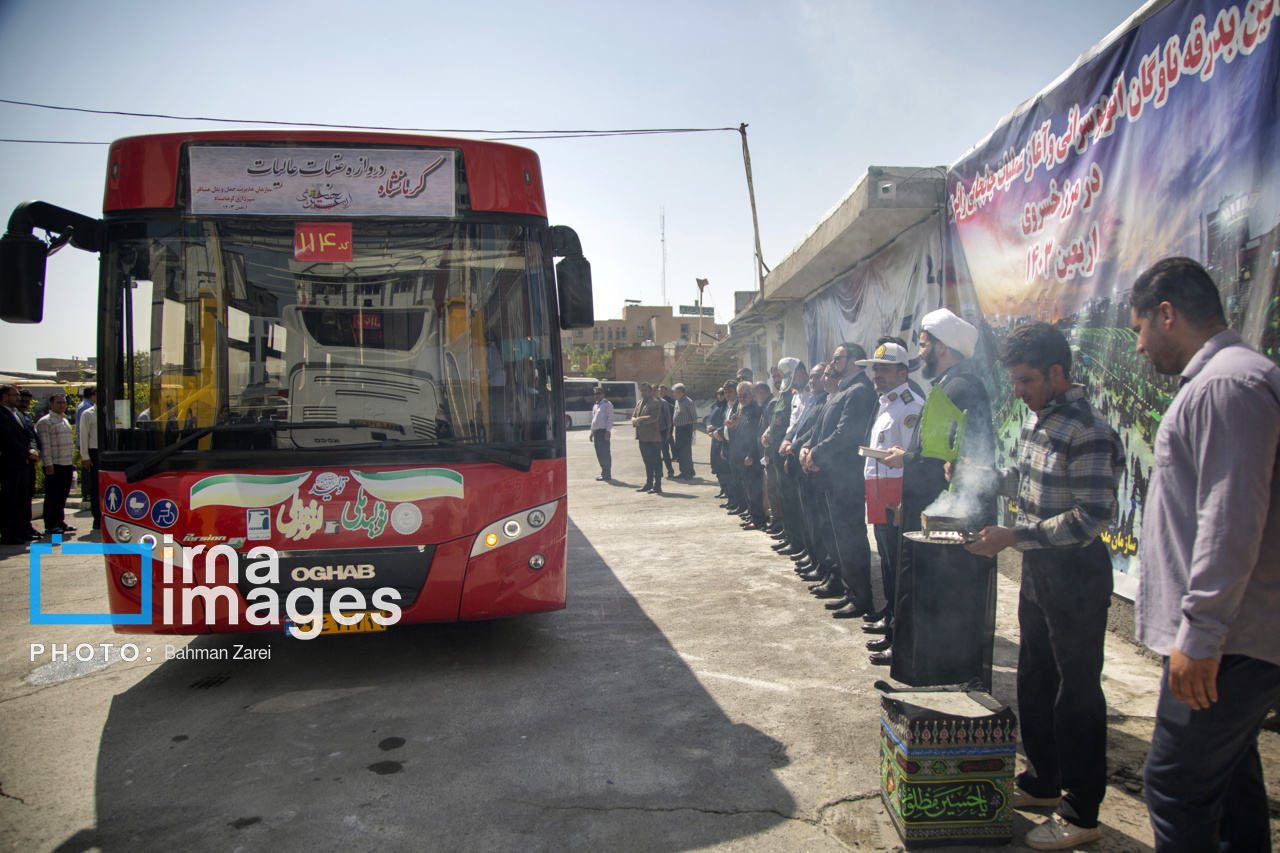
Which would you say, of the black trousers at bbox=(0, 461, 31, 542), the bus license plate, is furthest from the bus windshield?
the black trousers at bbox=(0, 461, 31, 542)

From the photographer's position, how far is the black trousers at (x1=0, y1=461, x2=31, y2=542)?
31.5 ft

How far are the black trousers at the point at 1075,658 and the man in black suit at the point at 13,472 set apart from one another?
37.1 feet

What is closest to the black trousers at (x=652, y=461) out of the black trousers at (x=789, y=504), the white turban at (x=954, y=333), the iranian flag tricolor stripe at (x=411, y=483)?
the black trousers at (x=789, y=504)

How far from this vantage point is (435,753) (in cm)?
354

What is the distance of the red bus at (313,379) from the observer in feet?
13.9

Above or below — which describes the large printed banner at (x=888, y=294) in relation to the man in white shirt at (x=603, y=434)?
above

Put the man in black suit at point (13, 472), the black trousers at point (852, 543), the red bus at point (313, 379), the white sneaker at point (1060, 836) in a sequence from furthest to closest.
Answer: the man in black suit at point (13, 472) → the black trousers at point (852, 543) → the red bus at point (313, 379) → the white sneaker at point (1060, 836)

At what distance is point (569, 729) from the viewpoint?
376cm

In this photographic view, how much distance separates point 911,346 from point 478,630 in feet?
20.7

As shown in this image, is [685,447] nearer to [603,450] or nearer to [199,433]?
[603,450]

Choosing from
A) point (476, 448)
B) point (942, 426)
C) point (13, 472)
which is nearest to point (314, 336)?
point (476, 448)

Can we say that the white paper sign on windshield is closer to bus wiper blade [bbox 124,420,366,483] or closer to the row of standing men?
bus wiper blade [bbox 124,420,366,483]

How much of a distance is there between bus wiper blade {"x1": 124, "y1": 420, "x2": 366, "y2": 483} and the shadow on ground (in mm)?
1304

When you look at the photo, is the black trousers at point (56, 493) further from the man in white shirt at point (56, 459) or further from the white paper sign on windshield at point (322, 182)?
the white paper sign on windshield at point (322, 182)
